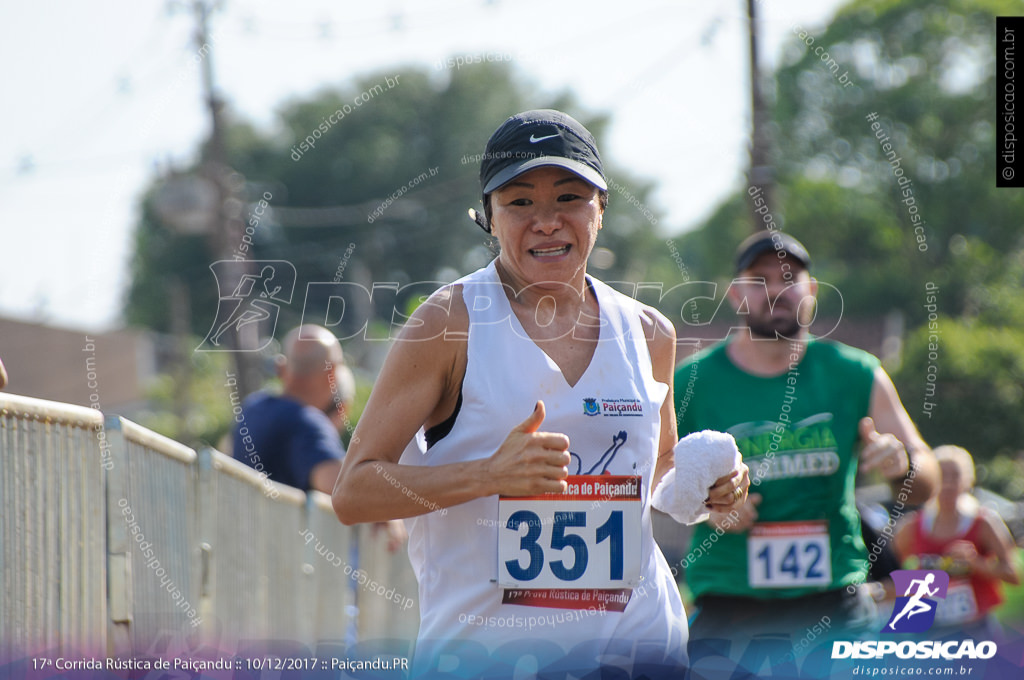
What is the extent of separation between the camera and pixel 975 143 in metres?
38.9

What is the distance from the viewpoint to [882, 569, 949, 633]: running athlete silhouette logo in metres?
4.45

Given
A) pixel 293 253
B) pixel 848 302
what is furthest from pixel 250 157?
pixel 848 302

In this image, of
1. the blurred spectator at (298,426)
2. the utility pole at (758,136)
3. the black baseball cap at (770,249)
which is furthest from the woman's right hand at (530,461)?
the utility pole at (758,136)

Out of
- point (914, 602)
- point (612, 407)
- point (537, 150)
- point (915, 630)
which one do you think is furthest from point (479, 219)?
point (914, 602)

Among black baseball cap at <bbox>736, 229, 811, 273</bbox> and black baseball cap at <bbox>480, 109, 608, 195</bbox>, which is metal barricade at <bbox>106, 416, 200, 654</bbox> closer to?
black baseball cap at <bbox>480, 109, 608, 195</bbox>

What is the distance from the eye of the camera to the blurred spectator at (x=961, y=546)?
23.7ft

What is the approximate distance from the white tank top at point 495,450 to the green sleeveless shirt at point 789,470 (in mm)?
1414

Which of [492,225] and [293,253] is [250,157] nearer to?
[293,253]

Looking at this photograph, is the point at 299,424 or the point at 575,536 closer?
the point at 575,536

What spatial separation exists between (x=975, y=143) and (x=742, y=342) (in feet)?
124

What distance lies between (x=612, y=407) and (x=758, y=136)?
25.1 feet

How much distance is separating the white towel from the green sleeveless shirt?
4.66ft

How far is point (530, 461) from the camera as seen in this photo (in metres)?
2.49

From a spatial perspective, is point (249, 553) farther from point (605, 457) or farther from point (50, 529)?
point (605, 457)
